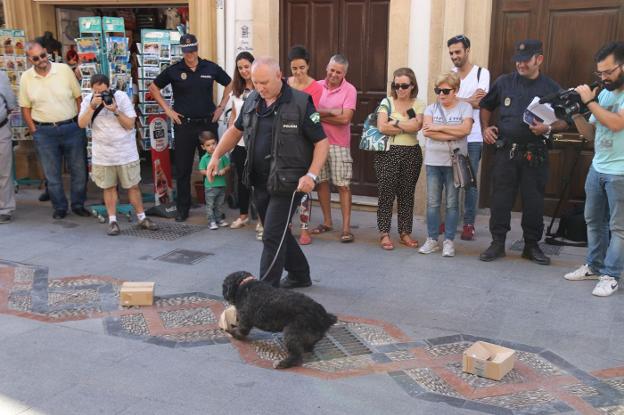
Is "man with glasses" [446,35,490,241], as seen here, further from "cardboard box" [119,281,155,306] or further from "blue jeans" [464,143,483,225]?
"cardboard box" [119,281,155,306]

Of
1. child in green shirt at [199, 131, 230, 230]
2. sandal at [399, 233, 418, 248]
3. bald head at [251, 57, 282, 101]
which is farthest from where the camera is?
child in green shirt at [199, 131, 230, 230]

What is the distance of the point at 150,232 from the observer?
23.8ft

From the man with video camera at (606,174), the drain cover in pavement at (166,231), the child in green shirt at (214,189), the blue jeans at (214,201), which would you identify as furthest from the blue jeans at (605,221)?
the drain cover in pavement at (166,231)

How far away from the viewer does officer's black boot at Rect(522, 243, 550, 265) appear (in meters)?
5.97

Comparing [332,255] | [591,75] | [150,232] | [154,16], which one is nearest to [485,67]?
[591,75]

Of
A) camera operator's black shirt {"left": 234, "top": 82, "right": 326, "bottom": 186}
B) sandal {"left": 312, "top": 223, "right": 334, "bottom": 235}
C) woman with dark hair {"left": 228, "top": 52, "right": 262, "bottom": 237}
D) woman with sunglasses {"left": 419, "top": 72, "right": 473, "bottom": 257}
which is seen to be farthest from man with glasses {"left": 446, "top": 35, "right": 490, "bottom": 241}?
woman with dark hair {"left": 228, "top": 52, "right": 262, "bottom": 237}

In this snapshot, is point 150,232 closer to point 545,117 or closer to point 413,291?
point 413,291

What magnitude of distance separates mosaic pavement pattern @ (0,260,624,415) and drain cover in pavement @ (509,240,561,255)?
2268 mm

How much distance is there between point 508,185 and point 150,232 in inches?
153

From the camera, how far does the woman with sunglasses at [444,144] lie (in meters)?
5.93

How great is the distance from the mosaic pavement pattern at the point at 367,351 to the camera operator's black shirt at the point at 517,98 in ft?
7.09

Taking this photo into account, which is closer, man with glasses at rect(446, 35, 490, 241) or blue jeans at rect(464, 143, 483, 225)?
man with glasses at rect(446, 35, 490, 241)

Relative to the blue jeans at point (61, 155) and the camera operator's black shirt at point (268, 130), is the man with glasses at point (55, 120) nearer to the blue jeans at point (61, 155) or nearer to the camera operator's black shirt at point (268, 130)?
the blue jeans at point (61, 155)

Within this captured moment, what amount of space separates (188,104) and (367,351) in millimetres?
4442
